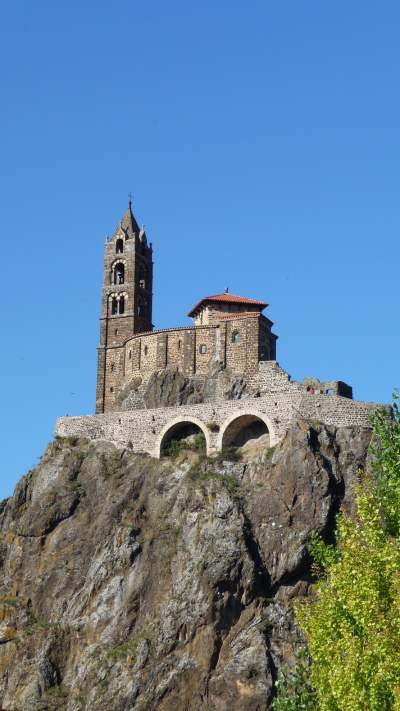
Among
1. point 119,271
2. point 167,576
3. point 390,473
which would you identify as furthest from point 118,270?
point 390,473

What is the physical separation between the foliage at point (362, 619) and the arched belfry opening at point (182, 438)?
42.8 m

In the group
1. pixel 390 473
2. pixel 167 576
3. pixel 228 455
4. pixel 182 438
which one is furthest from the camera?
pixel 182 438

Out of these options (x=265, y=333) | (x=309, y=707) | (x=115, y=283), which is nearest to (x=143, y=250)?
(x=115, y=283)

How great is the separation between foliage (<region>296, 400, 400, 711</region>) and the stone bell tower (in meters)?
59.4

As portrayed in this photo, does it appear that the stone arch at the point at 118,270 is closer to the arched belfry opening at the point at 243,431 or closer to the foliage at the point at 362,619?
the arched belfry opening at the point at 243,431

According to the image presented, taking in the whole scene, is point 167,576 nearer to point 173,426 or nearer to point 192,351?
point 173,426

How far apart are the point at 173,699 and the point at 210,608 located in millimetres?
6243

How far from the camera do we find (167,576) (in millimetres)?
76438

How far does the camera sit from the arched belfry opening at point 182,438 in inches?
→ 3318

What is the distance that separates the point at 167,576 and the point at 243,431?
44.0 feet

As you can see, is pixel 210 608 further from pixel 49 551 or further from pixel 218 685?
pixel 49 551

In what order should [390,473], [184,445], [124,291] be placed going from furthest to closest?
[124,291] → [184,445] → [390,473]

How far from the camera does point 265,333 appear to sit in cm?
9262

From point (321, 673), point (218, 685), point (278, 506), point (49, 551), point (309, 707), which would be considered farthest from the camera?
point (49, 551)
